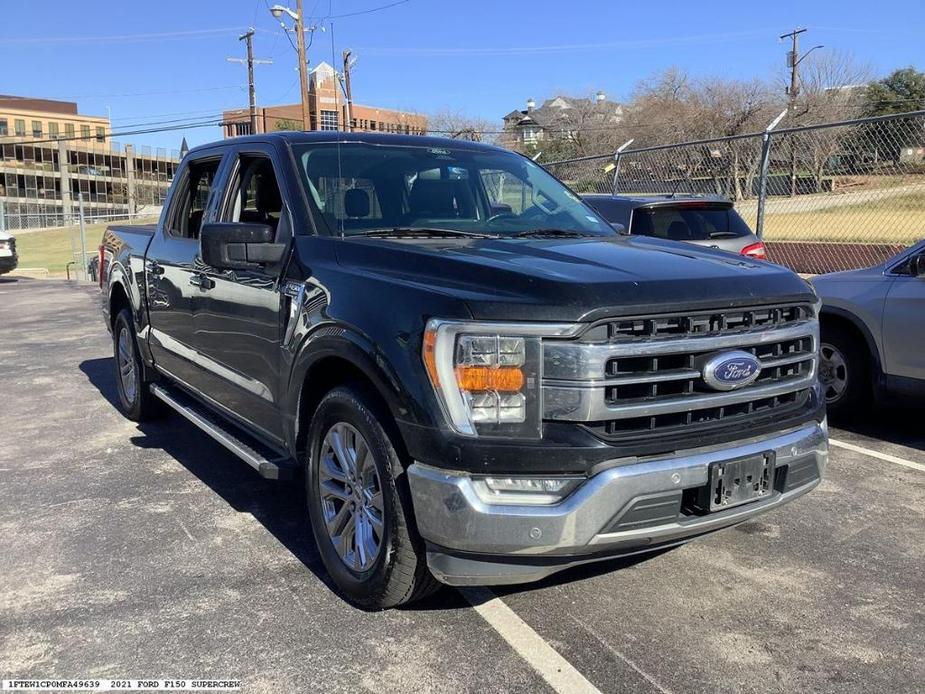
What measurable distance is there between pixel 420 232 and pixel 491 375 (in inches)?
51.1

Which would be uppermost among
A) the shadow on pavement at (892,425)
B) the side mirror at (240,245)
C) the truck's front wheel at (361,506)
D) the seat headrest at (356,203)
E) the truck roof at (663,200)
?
the truck roof at (663,200)

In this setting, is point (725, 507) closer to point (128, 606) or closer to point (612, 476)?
point (612, 476)

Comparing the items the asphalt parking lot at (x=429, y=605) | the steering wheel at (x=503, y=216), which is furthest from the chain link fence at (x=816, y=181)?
the steering wheel at (x=503, y=216)

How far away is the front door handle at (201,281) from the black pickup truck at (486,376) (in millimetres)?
240

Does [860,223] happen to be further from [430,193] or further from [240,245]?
[240,245]

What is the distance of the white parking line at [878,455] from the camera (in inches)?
208

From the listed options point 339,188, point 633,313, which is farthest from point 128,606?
point 633,313

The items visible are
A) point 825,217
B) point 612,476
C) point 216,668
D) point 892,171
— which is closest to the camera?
point 612,476

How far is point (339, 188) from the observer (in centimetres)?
398

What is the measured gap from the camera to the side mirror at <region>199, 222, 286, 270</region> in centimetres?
365

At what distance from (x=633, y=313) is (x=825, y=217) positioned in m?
10.4

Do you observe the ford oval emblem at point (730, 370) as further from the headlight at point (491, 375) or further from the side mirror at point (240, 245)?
the side mirror at point (240, 245)

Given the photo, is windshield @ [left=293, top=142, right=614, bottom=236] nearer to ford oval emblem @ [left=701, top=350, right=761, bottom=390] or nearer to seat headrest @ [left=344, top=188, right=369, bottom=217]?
seat headrest @ [left=344, top=188, right=369, bottom=217]

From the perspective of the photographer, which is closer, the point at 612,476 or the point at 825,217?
the point at 612,476
